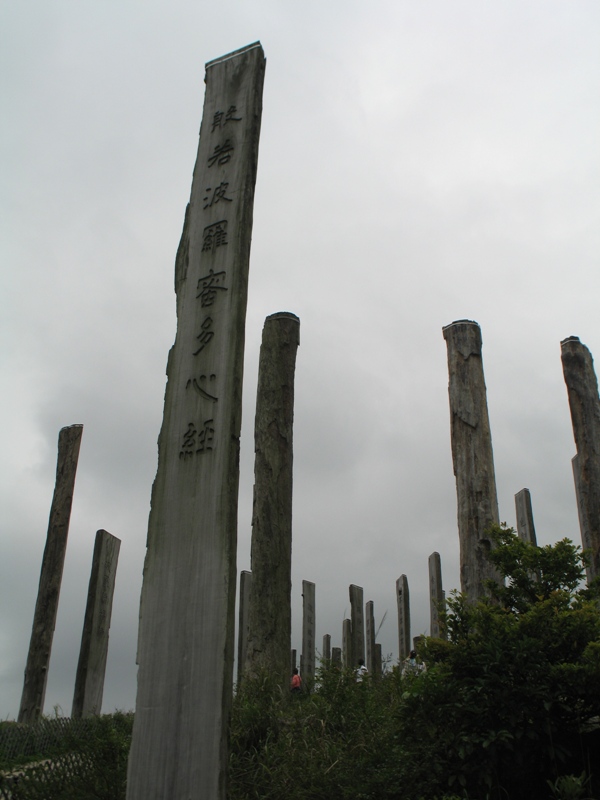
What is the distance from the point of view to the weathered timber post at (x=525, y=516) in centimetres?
1094

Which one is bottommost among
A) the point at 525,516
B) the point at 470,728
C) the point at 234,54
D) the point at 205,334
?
the point at 470,728

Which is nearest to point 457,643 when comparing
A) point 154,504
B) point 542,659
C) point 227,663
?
point 542,659

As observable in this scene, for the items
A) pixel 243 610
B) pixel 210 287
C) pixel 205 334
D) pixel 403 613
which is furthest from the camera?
pixel 403 613

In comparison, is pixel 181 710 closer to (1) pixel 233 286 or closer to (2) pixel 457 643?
(2) pixel 457 643

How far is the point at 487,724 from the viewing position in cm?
382

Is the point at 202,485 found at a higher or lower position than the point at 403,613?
lower

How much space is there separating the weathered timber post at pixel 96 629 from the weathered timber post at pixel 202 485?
6.04 meters

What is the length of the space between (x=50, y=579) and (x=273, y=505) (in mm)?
4175

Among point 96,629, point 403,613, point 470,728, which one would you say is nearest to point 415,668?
point 470,728

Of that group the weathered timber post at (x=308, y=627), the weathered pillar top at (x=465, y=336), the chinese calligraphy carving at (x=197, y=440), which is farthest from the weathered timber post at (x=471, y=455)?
the weathered timber post at (x=308, y=627)

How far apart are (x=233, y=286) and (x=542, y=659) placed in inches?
108

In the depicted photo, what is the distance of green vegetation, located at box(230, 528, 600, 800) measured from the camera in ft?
12.4

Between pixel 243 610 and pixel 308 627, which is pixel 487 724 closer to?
pixel 243 610

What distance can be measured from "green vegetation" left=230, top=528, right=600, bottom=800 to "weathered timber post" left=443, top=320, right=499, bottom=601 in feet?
5.74
